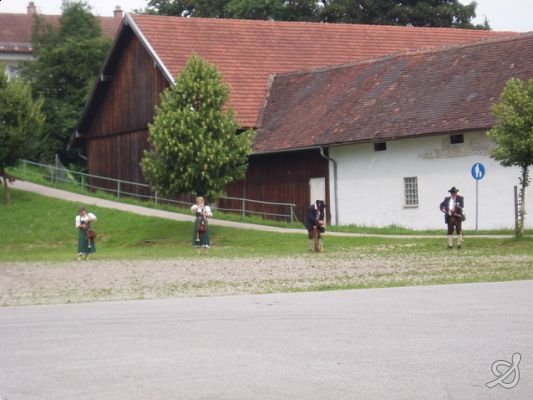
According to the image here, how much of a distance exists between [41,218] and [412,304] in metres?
32.6

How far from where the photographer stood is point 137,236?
143 feet

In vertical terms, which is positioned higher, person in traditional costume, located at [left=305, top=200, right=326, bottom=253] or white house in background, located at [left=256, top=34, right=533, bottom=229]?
white house in background, located at [left=256, top=34, right=533, bottom=229]

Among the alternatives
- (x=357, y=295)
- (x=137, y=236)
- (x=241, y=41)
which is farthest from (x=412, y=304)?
(x=241, y=41)

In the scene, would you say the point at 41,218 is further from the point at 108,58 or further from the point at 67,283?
the point at 67,283

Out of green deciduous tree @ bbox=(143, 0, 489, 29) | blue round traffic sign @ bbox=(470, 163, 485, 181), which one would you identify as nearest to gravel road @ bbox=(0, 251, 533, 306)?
blue round traffic sign @ bbox=(470, 163, 485, 181)

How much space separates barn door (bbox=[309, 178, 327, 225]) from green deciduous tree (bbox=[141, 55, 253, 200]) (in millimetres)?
5361

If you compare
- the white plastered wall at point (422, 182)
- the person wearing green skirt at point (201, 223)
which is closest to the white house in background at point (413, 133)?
the white plastered wall at point (422, 182)

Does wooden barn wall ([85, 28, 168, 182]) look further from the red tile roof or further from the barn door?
the barn door

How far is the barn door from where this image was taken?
47562 millimetres

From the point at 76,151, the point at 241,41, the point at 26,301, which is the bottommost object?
the point at 26,301

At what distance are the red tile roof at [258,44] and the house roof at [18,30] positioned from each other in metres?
44.0

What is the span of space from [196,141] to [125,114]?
14.8 metres

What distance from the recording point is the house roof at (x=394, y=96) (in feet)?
141

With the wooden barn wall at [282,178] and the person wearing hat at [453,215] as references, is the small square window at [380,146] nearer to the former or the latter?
the wooden barn wall at [282,178]
